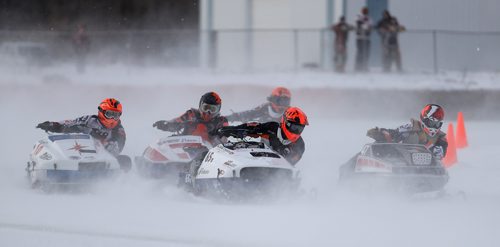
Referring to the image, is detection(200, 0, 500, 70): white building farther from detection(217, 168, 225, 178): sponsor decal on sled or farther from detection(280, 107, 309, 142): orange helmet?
detection(217, 168, 225, 178): sponsor decal on sled

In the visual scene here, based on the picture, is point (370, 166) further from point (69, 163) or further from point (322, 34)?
point (322, 34)

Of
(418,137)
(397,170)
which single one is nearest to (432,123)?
(418,137)

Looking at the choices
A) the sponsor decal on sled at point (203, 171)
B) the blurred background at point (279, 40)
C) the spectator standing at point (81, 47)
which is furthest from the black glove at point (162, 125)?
the spectator standing at point (81, 47)

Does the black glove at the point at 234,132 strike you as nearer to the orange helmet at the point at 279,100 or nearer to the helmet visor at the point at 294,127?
the helmet visor at the point at 294,127

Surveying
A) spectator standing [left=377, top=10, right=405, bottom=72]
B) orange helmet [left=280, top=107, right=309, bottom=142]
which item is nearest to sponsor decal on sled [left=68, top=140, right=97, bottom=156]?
orange helmet [left=280, top=107, right=309, bottom=142]

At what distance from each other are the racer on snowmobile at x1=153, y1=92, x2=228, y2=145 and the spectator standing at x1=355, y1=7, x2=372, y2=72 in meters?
12.4

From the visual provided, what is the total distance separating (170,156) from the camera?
44.9ft

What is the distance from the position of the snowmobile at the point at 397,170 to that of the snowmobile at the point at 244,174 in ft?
3.77

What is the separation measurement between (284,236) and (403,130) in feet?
16.4

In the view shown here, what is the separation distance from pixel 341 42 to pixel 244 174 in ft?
52.1

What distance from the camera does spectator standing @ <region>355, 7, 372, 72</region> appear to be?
2677 cm

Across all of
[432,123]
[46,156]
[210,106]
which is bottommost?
[46,156]

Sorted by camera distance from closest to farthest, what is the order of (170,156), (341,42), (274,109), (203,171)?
1. (203,171)
2. (170,156)
3. (274,109)
4. (341,42)

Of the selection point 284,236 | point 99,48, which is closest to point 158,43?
point 99,48
